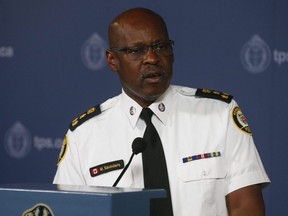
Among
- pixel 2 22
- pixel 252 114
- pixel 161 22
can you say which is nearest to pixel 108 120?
pixel 161 22

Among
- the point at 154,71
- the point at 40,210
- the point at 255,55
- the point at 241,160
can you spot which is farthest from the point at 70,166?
the point at 255,55

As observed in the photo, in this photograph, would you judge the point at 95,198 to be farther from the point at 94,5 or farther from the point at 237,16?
the point at 94,5

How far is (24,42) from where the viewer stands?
3107mm

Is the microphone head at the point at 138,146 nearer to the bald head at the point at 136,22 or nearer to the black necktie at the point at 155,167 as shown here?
the black necktie at the point at 155,167

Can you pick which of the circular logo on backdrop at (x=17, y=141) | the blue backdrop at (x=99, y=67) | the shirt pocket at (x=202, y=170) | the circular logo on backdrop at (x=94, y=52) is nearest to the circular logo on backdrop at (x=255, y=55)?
the blue backdrop at (x=99, y=67)

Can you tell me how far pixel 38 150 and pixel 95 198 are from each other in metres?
1.99

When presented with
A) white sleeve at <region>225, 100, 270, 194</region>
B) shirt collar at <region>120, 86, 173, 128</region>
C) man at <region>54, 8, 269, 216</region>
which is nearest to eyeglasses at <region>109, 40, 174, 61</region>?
man at <region>54, 8, 269, 216</region>

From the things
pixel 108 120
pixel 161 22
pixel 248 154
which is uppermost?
pixel 161 22

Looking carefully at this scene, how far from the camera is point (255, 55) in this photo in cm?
261

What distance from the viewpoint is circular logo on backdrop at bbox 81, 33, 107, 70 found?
2.92m

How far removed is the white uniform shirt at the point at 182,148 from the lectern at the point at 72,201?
2.19 feet

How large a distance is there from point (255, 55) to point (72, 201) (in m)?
1.57

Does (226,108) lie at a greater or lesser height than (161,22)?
lesser

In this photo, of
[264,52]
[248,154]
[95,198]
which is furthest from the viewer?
[264,52]
